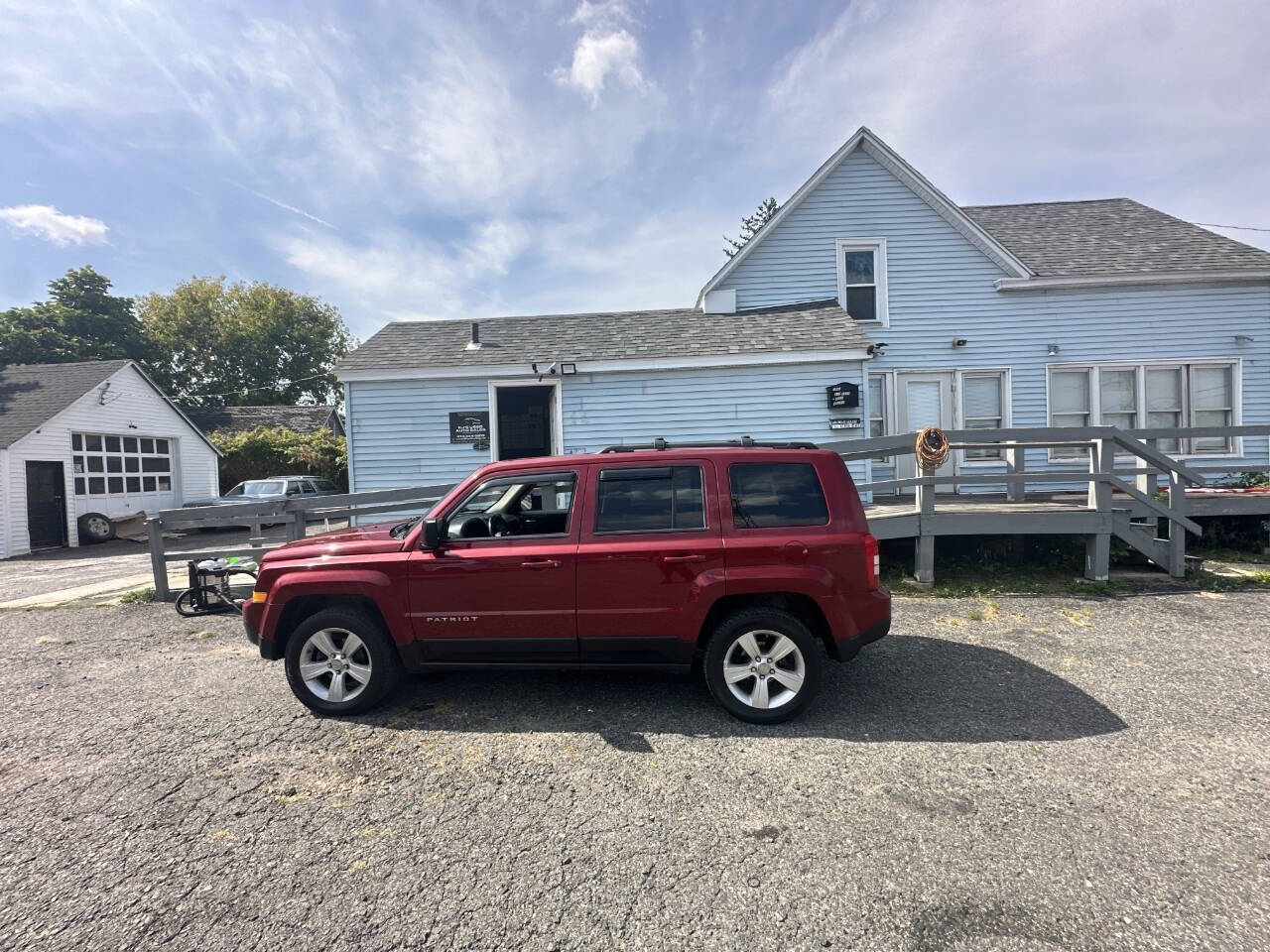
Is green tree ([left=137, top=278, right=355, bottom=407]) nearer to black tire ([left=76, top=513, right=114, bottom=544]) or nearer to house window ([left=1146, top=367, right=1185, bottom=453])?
black tire ([left=76, top=513, right=114, bottom=544])

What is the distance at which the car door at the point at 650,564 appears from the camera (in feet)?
12.2

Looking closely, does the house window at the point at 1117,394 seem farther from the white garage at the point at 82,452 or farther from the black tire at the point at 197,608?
the white garage at the point at 82,452

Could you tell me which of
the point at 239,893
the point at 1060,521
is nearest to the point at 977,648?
the point at 1060,521

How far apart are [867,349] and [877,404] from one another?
2.00 meters

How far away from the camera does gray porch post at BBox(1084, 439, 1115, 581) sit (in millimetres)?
6625

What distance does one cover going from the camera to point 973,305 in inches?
453

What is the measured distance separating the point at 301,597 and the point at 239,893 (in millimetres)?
1945

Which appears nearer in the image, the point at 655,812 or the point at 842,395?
the point at 655,812

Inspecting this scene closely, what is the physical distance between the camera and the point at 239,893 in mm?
2410

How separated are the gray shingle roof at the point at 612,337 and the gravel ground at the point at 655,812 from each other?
6667mm

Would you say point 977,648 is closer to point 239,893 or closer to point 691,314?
point 239,893

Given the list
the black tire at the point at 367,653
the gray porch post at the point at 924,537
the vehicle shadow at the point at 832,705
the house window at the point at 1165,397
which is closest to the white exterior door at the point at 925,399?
the house window at the point at 1165,397

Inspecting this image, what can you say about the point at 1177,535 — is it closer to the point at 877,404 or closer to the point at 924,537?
the point at 924,537

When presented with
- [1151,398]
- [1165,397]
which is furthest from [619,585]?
[1165,397]
